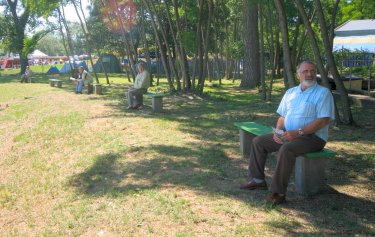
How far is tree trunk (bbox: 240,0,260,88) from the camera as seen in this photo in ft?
56.3

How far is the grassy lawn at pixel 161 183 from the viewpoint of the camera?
4.23 meters

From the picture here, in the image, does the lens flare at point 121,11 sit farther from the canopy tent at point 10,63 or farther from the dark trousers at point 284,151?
the canopy tent at point 10,63

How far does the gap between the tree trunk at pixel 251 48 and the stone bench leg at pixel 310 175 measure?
1300 cm

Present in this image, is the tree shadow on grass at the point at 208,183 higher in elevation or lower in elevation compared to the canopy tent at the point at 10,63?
lower

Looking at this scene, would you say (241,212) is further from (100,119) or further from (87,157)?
(100,119)

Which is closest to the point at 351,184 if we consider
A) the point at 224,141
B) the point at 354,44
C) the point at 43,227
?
the point at 224,141

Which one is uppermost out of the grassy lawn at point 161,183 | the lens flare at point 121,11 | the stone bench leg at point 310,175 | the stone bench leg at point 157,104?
the lens flare at point 121,11

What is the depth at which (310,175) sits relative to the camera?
15.8 feet

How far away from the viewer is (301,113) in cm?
474

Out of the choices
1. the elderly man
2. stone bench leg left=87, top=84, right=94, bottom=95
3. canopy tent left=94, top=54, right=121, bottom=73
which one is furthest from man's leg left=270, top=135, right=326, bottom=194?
canopy tent left=94, top=54, right=121, bottom=73

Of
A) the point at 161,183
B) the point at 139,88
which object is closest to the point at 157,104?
the point at 139,88

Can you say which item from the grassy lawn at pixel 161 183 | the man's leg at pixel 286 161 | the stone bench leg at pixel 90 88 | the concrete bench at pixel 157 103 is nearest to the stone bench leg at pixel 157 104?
the concrete bench at pixel 157 103

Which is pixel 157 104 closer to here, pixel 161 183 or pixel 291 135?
pixel 161 183

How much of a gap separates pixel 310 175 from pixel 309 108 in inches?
30.1
